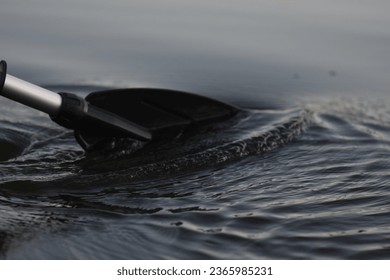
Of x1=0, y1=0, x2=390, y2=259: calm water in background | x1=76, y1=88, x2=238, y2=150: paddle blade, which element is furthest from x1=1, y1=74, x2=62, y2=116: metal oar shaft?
x1=76, y1=88, x2=238, y2=150: paddle blade

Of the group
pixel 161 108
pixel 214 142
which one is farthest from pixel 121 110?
pixel 214 142

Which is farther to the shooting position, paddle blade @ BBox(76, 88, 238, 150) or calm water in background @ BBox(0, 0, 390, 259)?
paddle blade @ BBox(76, 88, 238, 150)

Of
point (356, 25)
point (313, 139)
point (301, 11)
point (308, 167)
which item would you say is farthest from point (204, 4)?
point (308, 167)

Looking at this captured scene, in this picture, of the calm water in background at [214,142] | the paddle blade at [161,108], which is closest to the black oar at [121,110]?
the paddle blade at [161,108]

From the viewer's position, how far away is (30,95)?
3.09 meters

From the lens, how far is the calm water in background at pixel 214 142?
8.44ft

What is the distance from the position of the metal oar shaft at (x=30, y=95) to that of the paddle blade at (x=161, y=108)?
16.2 inches

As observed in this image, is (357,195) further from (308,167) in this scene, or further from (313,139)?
(313,139)

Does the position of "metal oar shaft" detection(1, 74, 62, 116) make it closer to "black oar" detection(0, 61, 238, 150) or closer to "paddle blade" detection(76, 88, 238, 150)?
"black oar" detection(0, 61, 238, 150)

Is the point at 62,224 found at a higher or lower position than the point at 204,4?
lower

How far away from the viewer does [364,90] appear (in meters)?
4.64

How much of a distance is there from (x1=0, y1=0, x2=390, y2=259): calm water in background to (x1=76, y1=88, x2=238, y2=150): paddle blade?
0.43 feet

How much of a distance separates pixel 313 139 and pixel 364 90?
110 centimetres

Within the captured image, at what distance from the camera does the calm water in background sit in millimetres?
2572
